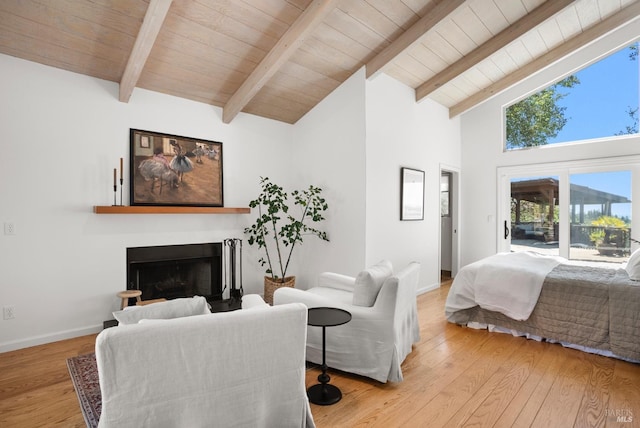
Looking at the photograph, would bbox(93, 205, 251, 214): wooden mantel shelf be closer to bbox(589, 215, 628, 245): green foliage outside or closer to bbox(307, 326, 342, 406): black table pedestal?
bbox(307, 326, 342, 406): black table pedestal

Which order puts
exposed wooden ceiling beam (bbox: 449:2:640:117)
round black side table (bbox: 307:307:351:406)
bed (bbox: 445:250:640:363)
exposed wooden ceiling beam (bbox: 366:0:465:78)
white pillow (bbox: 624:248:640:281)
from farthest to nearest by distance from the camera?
1. exposed wooden ceiling beam (bbox: 449:2:640:117)
2. exposed wooden ceiling beam (bbox: 366:0:465:78)
3. white pillow (bbox: 624:248:640:281)
4. bed (bbox: 445:250:640:363)
5. round black side table (bbox: 307:307:351:406)

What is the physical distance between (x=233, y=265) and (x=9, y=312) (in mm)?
2066

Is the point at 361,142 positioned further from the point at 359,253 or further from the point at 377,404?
the point at 377,404

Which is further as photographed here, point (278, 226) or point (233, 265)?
point (278, 226)

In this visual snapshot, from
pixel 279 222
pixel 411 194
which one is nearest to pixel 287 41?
pixel 279 222

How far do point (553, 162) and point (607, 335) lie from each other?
127 inches

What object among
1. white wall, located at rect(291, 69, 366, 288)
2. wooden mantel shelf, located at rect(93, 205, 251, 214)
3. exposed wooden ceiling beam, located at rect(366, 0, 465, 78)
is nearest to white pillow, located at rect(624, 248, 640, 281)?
white wall, located at rect(291, 69, 366, 288)

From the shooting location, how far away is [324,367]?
2.38m

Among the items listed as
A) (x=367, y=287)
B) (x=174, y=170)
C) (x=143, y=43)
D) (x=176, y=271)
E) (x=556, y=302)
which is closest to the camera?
(x=367, y=287)

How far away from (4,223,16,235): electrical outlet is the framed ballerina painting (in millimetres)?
952

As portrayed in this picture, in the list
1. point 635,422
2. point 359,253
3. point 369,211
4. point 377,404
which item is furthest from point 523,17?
point 377,404

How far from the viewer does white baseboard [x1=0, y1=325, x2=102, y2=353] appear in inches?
121

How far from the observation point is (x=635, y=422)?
2053 millimetres

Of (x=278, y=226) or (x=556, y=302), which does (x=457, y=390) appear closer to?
(x=556, y=302)
